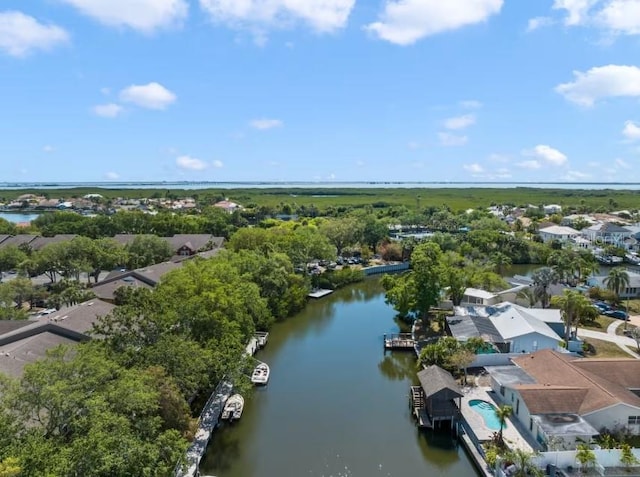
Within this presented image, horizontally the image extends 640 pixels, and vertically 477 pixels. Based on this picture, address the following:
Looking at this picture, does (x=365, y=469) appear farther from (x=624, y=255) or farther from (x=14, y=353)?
(x=624, y=255)

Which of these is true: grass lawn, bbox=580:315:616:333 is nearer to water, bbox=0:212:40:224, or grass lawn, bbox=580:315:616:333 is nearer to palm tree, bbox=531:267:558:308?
palm tree, bbox=531:267:558:308

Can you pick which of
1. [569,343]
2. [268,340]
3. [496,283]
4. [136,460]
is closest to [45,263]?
[268,340]

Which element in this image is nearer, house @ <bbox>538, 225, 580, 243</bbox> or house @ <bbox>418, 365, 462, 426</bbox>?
house @ <bbox>418, 365, 462, 426</bbox>

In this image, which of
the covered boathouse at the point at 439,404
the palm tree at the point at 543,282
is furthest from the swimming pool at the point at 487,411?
the palm tree at the point at 543,282

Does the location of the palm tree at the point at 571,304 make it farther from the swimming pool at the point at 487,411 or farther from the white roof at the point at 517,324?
the swimming pool at the point at 487,411

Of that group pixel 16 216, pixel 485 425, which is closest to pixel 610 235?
pixel 485 425

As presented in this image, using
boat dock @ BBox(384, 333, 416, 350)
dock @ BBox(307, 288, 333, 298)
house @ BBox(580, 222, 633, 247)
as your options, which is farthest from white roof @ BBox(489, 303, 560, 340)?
house @ BBox(580, 222, 633, 247)
